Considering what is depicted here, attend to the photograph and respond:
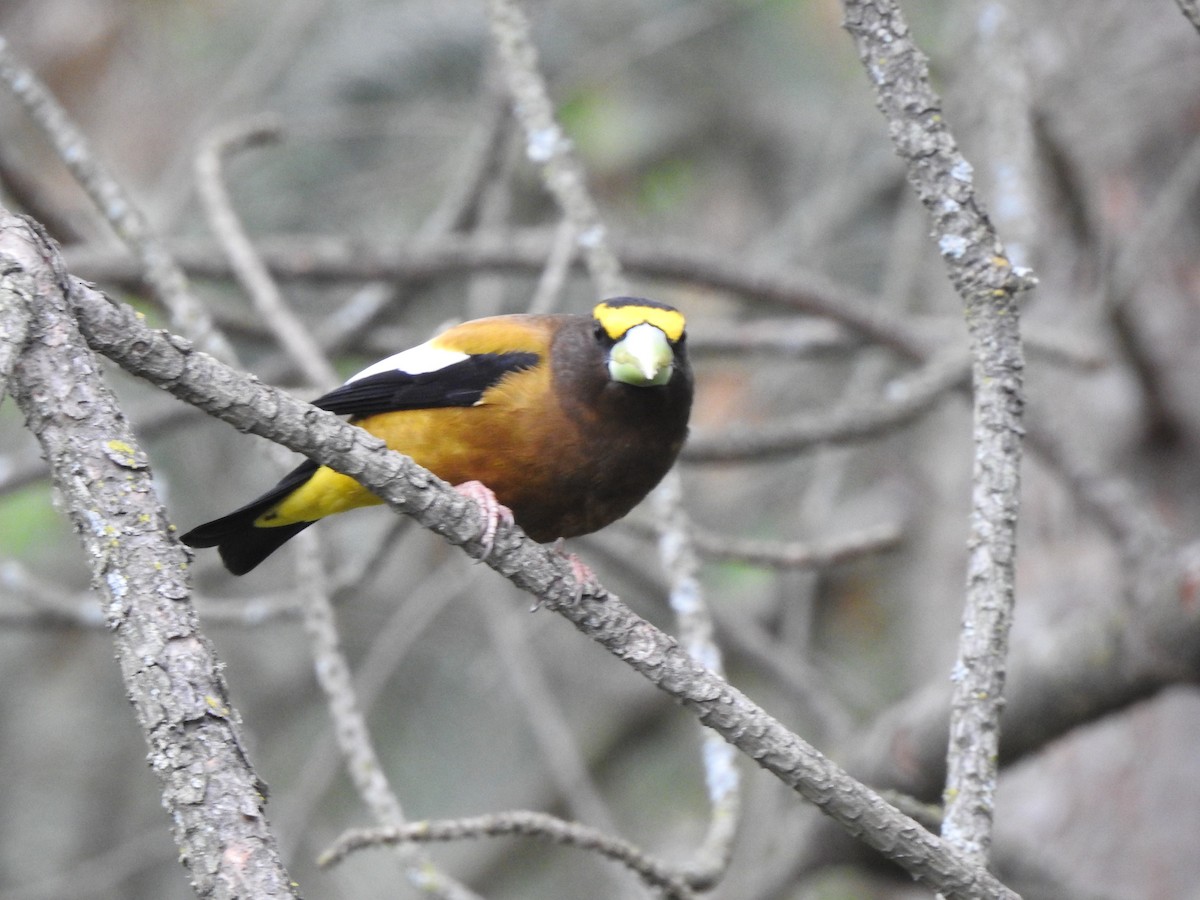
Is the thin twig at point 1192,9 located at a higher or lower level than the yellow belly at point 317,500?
lower

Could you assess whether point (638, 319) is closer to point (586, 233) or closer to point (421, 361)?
point (421, 361)

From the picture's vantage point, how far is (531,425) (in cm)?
305

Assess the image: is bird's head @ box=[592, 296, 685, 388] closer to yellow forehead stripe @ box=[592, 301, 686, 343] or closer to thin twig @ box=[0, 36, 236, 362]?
yellow forehead stripe @ box=[592, 301, 686, 343]

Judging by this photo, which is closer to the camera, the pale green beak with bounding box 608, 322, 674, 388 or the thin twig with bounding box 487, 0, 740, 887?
the pale green beak with bounding box 608, 322, 674, 388

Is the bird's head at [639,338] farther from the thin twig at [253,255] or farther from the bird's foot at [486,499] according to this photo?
the thin twig at [253,255]

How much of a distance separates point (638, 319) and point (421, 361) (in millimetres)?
549

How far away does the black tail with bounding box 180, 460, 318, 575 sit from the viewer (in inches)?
121

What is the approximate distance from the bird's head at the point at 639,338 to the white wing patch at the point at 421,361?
363 millimetres

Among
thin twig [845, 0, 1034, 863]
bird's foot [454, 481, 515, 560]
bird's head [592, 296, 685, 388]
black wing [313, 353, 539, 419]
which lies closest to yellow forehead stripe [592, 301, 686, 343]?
bird's head [592, 296, 685, 388]

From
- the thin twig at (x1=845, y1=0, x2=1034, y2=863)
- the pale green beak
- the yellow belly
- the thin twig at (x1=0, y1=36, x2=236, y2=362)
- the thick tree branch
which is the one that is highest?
the thin twig at (x1=0, y1=36, x2=236, y2=362)

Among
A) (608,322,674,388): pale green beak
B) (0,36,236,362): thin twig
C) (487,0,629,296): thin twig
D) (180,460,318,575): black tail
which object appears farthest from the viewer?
(487,0,629,296): thin twig

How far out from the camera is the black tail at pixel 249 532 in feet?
10.1

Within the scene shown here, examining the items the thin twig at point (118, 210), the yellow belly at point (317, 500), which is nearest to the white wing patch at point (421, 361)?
the yellow belly at point (317, 500)

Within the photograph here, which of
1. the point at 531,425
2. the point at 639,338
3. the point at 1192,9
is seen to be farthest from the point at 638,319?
the point at 1192,9
